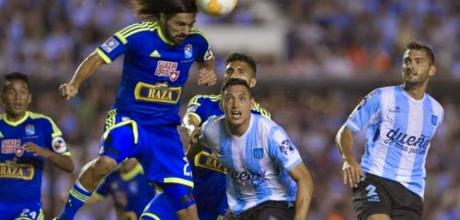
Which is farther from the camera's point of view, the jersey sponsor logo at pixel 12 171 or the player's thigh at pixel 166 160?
the jersey sponsor logo at pixel 12 171

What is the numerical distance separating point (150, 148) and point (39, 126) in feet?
5.57

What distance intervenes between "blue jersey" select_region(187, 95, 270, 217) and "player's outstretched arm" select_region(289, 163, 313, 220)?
1.63 metres

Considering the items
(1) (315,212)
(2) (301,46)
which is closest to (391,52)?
(2) (301,46)

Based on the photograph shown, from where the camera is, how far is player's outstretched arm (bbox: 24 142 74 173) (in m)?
13.7

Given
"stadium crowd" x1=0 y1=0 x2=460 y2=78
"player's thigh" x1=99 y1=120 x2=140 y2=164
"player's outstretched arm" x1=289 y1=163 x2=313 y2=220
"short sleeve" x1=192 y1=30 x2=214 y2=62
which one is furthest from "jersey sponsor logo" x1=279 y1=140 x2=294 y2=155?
"stadium crowd" x1=0 y1=0 x2=460 y2=78

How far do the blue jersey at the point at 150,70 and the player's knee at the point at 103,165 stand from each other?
0.46 metres

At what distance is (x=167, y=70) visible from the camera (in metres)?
12.9

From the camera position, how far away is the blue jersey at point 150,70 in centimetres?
1274

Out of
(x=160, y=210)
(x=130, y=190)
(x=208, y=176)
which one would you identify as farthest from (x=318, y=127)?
(x=160, y=210)

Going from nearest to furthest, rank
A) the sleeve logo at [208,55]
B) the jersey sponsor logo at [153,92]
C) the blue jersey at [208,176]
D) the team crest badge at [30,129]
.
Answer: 1. the jersey sponsor logo at [153,92]
2. the sleeve logo at [208,55]
3. the blue jersey at [208,176]
4. the team crest badge at [30,129]

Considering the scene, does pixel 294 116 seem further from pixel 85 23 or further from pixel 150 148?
pixel 150 148

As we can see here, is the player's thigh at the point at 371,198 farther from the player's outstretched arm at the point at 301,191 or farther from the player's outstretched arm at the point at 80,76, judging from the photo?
the player's outstretched arm at the point at 80,76

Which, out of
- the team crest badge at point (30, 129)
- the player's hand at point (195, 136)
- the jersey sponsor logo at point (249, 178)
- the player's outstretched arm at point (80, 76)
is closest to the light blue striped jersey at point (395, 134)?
the jersey sponsor logo at point (249, 178)

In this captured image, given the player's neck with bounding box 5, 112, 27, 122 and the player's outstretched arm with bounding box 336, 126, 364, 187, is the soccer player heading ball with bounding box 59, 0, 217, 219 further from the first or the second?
the player's neck with bounding box 5, 112, 27, 122
